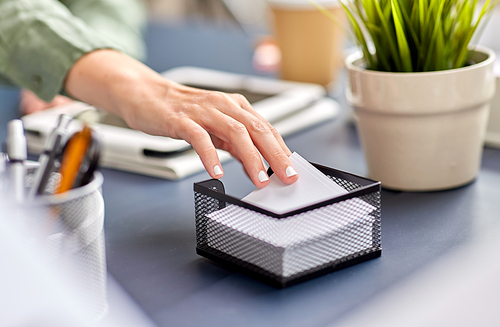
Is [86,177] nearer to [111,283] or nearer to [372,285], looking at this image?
[111,283]

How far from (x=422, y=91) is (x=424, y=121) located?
4cm

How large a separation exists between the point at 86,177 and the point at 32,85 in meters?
0.36

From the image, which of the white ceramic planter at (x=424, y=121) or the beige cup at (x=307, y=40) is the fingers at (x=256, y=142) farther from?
the beige cup at (x=307, y=40)

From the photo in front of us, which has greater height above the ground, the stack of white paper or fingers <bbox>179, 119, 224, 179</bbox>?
fingers <bbox>179, 119, 224, 179</bbox>

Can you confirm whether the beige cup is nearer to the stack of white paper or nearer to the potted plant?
the potted plant

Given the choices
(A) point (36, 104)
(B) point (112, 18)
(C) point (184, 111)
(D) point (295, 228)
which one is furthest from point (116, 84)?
(B) point (112, 18)

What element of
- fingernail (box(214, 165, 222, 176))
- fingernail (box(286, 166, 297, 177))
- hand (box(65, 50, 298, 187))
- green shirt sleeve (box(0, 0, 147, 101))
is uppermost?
green shirt sleeve (box(0, 0, 147, 101))

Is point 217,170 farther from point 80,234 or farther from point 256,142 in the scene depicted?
point 80,234

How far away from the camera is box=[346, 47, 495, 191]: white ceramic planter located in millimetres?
657

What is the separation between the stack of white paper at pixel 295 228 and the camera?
1.62 ft

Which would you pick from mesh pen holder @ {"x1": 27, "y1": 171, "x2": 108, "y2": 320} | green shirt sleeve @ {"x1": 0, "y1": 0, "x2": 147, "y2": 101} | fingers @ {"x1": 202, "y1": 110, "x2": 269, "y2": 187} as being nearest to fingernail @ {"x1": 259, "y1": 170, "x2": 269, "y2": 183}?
fingers @ {"x1": 202, "y1": 110, "x2": 269, "y2": 187}

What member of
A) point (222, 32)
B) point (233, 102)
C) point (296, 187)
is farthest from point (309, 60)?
point (296, 187)

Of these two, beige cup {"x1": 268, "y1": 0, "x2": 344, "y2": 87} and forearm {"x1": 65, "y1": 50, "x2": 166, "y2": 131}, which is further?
beige cup {"x1": 268, "y1": 0, "x2": 344, "y2": 87}

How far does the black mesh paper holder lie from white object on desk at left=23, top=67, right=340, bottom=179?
220 mm
